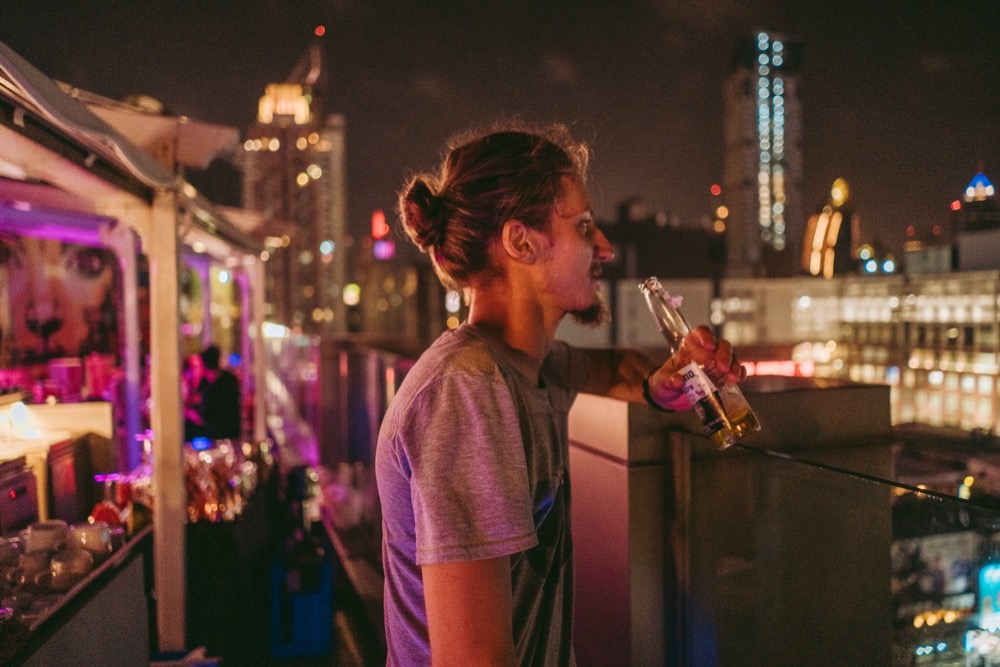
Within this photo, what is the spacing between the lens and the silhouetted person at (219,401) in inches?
266

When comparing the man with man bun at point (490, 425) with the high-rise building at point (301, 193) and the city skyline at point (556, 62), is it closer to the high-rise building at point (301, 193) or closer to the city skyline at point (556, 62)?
the city skyline at point (556, 62)

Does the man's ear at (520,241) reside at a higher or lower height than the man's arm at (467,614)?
higher

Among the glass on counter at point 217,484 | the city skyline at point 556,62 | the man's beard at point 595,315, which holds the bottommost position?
the glass on counter at point 217,484

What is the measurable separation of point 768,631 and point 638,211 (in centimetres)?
7310

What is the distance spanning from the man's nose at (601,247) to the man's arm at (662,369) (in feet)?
1.11

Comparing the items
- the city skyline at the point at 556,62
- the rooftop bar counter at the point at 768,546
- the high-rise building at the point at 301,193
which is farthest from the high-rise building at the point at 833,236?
the rooftop bar counter at the point at 768,546

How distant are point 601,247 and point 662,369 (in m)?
0.54

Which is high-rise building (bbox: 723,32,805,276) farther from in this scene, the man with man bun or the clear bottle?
the man with man bun

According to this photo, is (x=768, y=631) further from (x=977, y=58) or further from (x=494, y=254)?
(x=977, y=58)

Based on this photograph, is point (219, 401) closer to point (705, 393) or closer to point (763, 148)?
point (705, 393)

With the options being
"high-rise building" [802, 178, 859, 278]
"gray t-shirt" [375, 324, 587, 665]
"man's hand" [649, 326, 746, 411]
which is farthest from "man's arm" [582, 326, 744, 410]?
"high-rise building" [802, 178, 859, 278]

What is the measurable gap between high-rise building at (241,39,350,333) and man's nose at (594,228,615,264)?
143 ft

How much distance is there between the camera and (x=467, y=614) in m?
0.95

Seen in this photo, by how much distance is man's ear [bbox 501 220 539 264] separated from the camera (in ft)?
4.00
